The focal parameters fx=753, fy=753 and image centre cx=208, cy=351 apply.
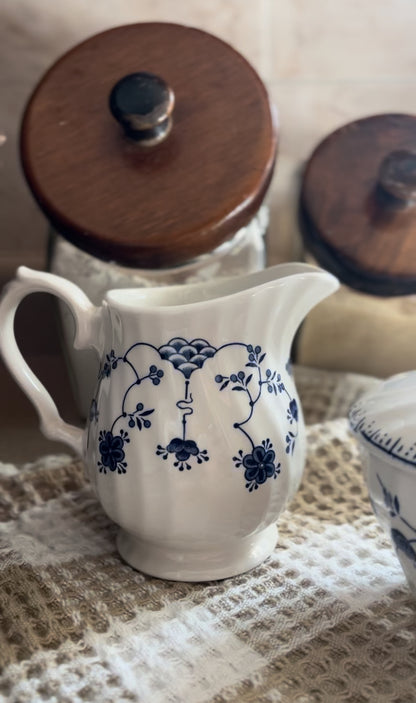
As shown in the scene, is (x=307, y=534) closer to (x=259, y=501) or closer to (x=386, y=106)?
(x=259, y=501)

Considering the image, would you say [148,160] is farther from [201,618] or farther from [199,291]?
[201,618]

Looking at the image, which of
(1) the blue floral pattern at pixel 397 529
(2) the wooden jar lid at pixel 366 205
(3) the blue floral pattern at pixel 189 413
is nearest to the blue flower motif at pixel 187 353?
(3) the blue floral pattern at pixel 189 413

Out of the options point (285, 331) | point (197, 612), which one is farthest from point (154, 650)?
point (285, 331)

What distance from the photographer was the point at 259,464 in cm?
37

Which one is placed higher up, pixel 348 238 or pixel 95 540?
pixel 348 238

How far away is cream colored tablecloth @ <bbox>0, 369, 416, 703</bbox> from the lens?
31 centimetres

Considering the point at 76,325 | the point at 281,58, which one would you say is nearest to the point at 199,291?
the point at 76,325

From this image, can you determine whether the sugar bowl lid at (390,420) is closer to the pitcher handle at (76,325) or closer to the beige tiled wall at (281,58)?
the pitcher handle at (76,325)

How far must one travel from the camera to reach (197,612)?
358mm

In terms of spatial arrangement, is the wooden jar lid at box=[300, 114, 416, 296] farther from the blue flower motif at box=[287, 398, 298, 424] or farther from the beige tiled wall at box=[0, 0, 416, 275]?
the blue flower motif at box=[287, 398, 298, 424]

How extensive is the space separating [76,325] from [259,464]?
0.41 ft

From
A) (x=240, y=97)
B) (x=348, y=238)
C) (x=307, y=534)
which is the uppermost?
(x=240, y=97)

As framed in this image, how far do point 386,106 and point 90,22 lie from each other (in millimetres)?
309

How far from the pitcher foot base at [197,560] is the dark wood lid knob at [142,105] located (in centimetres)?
26
